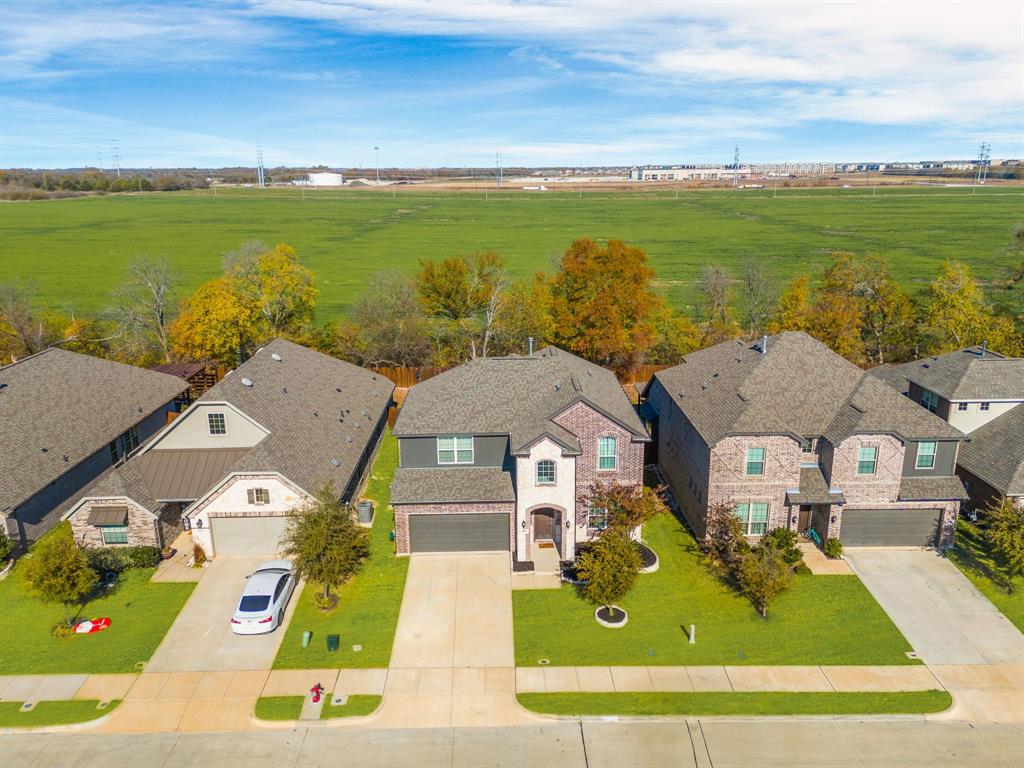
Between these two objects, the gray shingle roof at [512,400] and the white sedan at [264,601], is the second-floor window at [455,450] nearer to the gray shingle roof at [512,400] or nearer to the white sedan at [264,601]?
the gray shingle roof at [512,400]

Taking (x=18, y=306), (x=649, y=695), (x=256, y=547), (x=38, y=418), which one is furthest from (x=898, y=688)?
(x=18, y=306)

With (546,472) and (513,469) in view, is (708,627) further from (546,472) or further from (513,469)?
(513,469)

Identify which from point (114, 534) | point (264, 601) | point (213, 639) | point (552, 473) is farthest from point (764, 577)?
point (114, 534)

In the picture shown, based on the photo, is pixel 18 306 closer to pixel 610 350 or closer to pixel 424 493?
pixel 424 493

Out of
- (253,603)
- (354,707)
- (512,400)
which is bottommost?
(354,707)

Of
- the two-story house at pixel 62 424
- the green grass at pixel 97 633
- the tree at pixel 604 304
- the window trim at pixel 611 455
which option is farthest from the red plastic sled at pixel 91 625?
the tree at pixel 604 304
